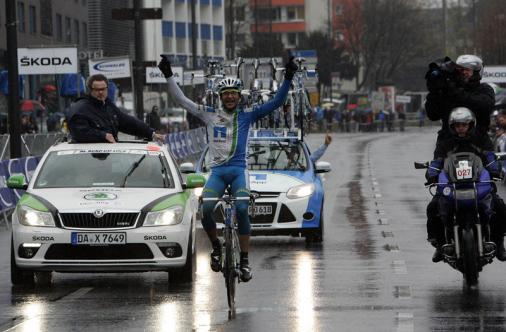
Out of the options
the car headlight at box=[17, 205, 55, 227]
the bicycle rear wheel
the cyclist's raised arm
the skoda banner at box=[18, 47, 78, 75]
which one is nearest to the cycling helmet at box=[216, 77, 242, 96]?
the cyclist's raised arm

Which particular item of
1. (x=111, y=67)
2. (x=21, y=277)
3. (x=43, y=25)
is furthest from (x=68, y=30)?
(x=21, y=277)

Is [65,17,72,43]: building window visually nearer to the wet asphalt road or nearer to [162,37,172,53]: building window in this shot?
[162,37,172,53]: building window

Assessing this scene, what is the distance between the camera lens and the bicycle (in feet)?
39.5

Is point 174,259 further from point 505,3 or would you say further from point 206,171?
point 505,3

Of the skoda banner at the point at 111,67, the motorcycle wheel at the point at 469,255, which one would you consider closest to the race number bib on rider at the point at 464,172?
the motorcycle wheel at the point at 469,255

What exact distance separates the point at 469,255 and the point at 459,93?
64.1 inches

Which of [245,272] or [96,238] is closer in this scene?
[245,272]

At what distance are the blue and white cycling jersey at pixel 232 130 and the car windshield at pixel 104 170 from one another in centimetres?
154

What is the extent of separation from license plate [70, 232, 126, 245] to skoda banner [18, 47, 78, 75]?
2119 centimetres

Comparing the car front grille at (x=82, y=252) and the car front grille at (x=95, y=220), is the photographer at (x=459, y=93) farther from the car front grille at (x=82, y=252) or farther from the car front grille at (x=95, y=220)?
the car front grille at (x=82, y=252)

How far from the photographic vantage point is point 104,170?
1475 centimetres

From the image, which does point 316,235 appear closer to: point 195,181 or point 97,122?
point 97,122

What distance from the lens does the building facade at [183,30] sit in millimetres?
94250

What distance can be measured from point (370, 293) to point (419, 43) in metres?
114
